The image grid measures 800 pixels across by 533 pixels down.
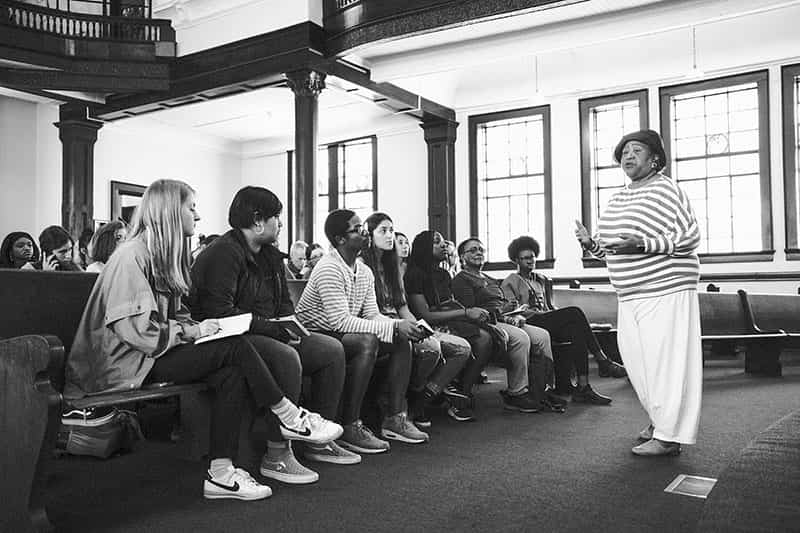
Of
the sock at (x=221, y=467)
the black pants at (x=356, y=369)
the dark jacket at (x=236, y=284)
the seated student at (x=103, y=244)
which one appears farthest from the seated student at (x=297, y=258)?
the sock at (x=221, y=467)

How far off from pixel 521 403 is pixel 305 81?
5039 mm

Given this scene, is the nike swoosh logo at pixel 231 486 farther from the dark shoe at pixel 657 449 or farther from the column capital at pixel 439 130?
the column capital at pixel 439 130

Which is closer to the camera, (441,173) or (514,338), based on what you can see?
(514,338)

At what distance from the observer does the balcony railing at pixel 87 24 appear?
8.52 m

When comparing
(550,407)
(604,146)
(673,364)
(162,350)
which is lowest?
(550,407)

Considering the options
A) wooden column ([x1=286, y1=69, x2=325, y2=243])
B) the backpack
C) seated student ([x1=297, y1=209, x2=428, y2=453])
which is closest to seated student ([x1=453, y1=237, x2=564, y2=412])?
seated student ([x1=297, y1=209, x2=428, y2=453])

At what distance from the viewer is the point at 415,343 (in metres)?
3.82

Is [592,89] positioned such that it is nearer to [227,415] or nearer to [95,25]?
[95,25]

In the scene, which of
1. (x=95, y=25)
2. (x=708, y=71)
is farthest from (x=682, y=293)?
(x=95, y=25)

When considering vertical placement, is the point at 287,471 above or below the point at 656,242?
below

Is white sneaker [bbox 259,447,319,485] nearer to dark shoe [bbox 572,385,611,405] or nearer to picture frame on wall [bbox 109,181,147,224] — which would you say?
dark shoe [bbox 572,385,611,405]

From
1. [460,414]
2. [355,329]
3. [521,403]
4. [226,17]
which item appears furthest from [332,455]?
[226,17]

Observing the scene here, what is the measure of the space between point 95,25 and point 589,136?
660 centimetres

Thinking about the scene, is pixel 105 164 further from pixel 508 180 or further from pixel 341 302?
pixel 341 302
